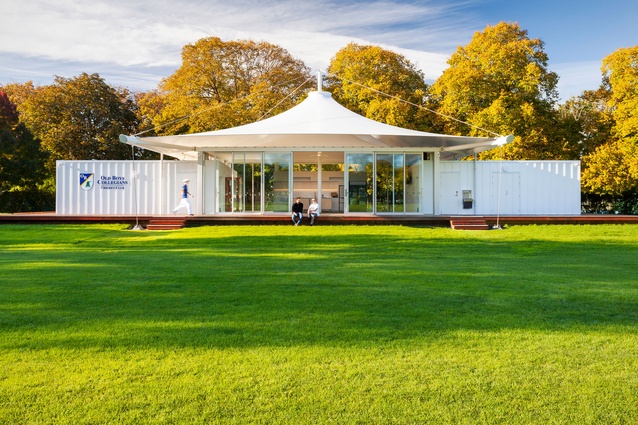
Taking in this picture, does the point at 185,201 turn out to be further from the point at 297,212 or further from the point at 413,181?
the point at 413,181

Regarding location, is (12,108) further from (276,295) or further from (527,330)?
(527,330)

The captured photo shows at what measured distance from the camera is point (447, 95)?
97.2 feet

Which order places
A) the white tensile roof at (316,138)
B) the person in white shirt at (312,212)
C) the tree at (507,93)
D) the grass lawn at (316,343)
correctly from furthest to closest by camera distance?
the tree at (507,93) → the white tensile roof at (316,138) → the person in white shirt at (312,212) → the grass lawn at (316,343)

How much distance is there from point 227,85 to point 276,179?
509 inches

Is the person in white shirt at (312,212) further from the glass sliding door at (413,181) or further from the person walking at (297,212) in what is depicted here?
the glass sliding door at (413,181)

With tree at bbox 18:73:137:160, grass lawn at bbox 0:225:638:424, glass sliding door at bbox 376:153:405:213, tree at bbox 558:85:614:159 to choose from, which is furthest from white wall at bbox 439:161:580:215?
tree at bbox 18:73:137:160

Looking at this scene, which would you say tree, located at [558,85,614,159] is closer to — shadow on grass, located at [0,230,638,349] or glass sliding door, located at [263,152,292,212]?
glass sliding door, located at [263,152,292,212]

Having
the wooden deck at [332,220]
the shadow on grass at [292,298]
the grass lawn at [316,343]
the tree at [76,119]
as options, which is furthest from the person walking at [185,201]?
the tree at [76,119]

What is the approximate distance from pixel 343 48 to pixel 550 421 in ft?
102

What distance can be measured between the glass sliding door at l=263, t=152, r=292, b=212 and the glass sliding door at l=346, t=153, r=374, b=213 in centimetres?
231

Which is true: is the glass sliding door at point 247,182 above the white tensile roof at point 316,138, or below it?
below

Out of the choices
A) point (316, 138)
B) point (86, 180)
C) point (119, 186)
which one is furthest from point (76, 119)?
point (316, 138)

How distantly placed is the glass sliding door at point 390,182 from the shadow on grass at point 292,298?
1102 cm

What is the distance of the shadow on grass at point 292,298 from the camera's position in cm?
472
